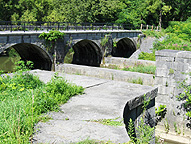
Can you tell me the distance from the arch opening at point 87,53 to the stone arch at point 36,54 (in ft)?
21.4

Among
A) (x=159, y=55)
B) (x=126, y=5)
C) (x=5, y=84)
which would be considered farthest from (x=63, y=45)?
(x=126, y=5)

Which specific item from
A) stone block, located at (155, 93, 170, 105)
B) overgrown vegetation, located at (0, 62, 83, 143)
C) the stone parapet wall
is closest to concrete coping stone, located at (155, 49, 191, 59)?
stone block, located at (155, 93, 170, 105)

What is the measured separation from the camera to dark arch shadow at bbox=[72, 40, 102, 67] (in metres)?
26.4

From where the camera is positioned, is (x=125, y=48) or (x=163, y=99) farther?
(x=125, y=48)

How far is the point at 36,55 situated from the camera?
803 inches

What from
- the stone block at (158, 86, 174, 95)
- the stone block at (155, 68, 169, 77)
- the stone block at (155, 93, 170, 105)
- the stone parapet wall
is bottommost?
the stone block at (155, 93, 170, 105)

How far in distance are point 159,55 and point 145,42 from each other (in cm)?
2276

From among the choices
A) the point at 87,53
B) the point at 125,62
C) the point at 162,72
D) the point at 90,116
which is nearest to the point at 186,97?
the point at 162,72

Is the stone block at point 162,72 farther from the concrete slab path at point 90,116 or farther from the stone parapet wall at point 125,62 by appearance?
the stone parapet wall at point 125,62

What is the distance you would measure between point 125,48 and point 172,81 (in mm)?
24149

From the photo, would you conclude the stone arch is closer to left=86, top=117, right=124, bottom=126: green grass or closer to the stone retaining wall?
the stone retaining wall

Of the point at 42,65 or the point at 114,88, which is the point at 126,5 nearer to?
the point at 42,65

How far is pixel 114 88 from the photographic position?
7.85 m

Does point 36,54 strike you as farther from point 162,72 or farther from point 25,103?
point 25,103
